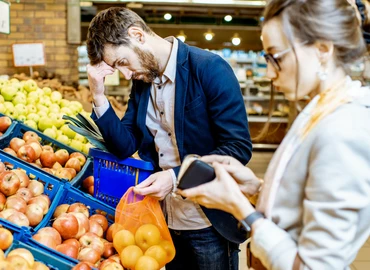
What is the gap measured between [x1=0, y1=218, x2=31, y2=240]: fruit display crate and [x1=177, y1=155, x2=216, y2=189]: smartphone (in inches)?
27.4

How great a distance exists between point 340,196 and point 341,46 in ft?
1.13

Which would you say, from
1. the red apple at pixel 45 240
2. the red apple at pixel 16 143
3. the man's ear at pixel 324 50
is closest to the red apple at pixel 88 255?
the red apple at pixel 45 240

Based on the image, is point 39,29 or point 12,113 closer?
point 12,113

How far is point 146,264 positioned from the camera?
5.04ft

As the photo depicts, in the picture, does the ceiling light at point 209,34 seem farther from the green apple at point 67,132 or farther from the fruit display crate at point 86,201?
the fruit display crate at point 86,201

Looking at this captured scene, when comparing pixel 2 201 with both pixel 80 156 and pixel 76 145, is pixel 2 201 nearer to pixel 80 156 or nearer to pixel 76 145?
pixel 80 156

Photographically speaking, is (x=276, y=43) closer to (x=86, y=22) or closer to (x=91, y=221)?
(x=91, y=221)

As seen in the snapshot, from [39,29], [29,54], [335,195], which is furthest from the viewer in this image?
[39,29]

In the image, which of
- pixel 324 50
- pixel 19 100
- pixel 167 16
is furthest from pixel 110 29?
pixel 167 16

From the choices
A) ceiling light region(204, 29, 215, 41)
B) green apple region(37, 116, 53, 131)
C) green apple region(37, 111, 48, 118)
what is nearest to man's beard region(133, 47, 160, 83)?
green apple region(37, 116, 53, 131)

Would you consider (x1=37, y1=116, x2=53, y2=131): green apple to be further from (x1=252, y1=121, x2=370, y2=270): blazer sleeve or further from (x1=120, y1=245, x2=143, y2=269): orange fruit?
(x1=252, y1=121, x2=370, y2=270): blazer sleeve

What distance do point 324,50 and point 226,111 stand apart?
68 centimetres

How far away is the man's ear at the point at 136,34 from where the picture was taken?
67.9 inches

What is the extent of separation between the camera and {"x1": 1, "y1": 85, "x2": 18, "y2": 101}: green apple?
10.6 feet
